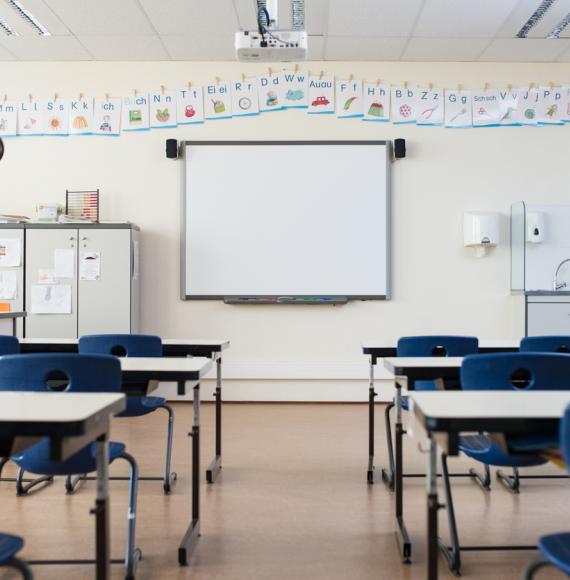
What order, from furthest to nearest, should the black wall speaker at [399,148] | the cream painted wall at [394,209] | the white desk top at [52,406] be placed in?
1. the cream painted wall at [394,209]
2. the black wall speaker at [399,148]
3. the white desk top at [52,406]

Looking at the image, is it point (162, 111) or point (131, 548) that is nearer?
point (131, 548)

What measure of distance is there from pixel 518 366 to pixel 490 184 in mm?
3898

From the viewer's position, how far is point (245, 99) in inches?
203

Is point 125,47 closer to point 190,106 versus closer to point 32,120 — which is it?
point 190,106

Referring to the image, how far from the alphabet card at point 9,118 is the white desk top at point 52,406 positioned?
4453 mm

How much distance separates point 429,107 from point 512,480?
357 cm

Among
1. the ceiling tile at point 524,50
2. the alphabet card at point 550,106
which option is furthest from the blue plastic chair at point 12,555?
the alphabet card at point 550,106

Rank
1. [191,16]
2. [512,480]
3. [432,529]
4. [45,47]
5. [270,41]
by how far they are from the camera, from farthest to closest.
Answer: [45,47], [191,16], [270,41], [512,480], [432,529]

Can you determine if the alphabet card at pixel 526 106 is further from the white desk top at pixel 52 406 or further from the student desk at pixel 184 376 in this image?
the white desk top at pixel 52 406

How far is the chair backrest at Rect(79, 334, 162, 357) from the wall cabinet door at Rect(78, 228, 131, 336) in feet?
7.01

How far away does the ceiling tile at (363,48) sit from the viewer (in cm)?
479

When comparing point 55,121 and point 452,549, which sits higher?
point 55,121

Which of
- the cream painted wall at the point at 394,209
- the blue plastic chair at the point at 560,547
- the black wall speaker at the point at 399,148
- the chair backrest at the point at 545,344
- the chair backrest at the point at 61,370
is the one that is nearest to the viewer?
the blue plastic chair at the point at 560,547

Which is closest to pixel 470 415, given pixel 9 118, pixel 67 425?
pixel 67 425
